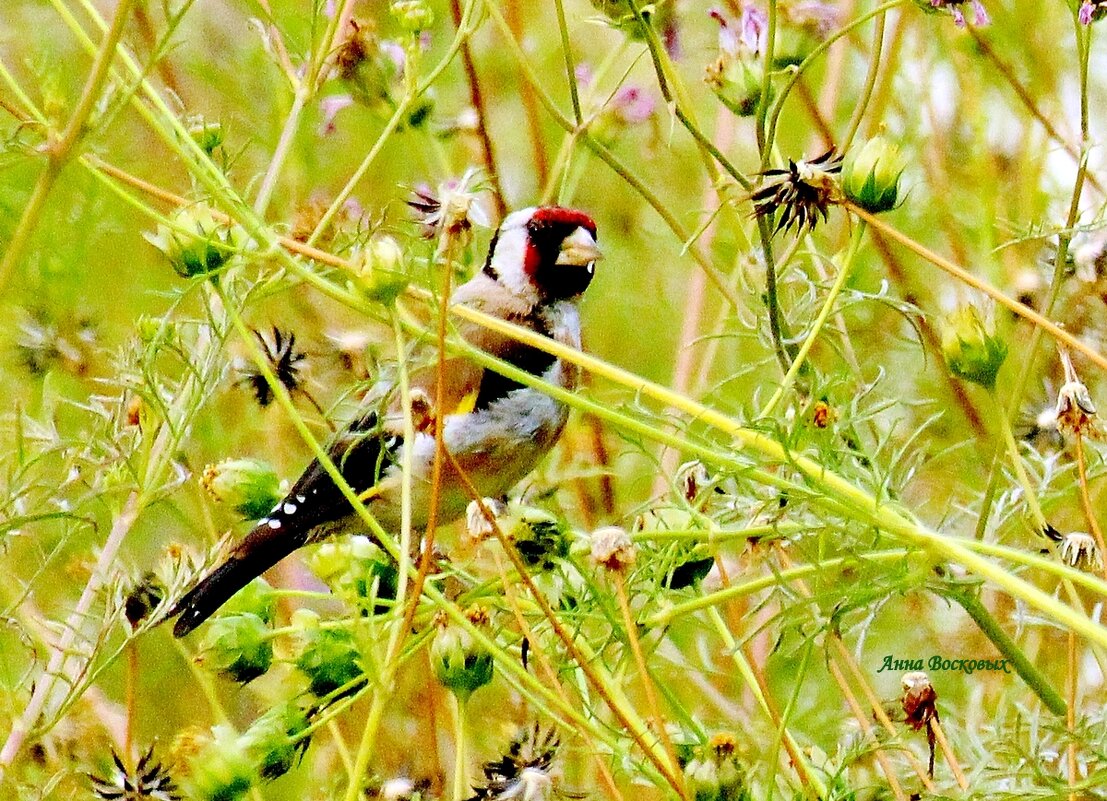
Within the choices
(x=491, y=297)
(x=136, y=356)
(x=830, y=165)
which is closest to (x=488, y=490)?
(x=491, y=297)

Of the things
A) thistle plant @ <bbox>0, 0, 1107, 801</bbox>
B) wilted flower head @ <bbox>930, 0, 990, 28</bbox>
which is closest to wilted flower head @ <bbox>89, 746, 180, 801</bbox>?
thistle plant @ <bbox>0, 0, 1107, 801</bbox>

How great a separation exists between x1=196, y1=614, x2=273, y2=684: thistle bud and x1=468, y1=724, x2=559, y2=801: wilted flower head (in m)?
0.23

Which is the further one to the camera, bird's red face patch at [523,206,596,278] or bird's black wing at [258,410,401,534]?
bird's red face patch at [523,206,596,278]

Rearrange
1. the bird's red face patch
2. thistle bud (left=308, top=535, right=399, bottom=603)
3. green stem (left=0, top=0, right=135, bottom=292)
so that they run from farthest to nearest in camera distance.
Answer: the bird's red face patch < thistle bud (left=308, top=535, right=399, bottom=603) < green stem (left=0, top=0, right=135, bottom=292)

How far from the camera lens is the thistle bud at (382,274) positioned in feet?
3.39

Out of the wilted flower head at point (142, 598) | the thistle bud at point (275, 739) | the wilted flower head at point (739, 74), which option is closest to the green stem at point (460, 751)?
the thistle bud at point (275, 739)

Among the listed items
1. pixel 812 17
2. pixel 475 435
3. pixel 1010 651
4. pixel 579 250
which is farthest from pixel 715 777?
pixel 579 250

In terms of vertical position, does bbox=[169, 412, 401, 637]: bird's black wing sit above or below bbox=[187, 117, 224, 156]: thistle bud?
below

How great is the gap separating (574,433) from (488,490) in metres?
0.16

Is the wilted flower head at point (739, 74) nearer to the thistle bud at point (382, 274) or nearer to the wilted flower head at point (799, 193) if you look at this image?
the wilted flower head at point (799, 193)

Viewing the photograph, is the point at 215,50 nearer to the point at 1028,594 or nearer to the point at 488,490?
the point at 488,490

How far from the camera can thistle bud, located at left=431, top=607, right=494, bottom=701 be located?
1151 millimetres

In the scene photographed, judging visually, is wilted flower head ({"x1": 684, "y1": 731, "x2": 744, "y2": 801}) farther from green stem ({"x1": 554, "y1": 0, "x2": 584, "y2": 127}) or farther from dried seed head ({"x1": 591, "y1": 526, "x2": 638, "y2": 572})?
green stem ({"x1": 554, "y1": 0, "x2": 584, "y2": 127})

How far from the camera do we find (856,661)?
121cm
